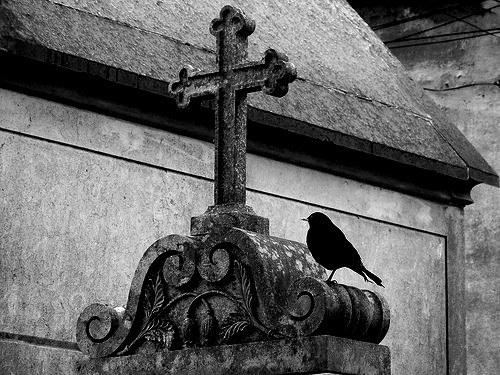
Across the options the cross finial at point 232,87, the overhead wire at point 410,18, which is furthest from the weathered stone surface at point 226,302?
the overhead wire at point 410,18

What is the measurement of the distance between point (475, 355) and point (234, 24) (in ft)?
24.0

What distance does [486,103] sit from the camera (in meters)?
13.1

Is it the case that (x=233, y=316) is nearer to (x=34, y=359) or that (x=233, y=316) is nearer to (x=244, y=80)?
(x=244, y=80)

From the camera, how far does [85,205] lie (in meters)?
7.79

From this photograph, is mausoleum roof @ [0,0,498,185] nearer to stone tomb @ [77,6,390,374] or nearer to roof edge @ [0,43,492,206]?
roof edge @ [0,43,492,206]

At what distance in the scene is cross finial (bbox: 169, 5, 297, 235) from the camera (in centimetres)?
607

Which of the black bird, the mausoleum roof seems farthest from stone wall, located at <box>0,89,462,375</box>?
the black bird

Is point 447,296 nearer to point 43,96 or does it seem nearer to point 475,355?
point 475,355

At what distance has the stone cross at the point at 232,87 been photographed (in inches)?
239

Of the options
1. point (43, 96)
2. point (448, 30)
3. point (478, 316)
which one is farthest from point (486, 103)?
point (43, 96)

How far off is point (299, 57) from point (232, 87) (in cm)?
359

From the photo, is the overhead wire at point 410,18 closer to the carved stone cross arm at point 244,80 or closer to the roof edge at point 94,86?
the roof edge at point 94,86

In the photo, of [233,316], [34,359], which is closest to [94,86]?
[34,359]

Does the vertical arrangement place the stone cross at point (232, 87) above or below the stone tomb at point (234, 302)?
above
